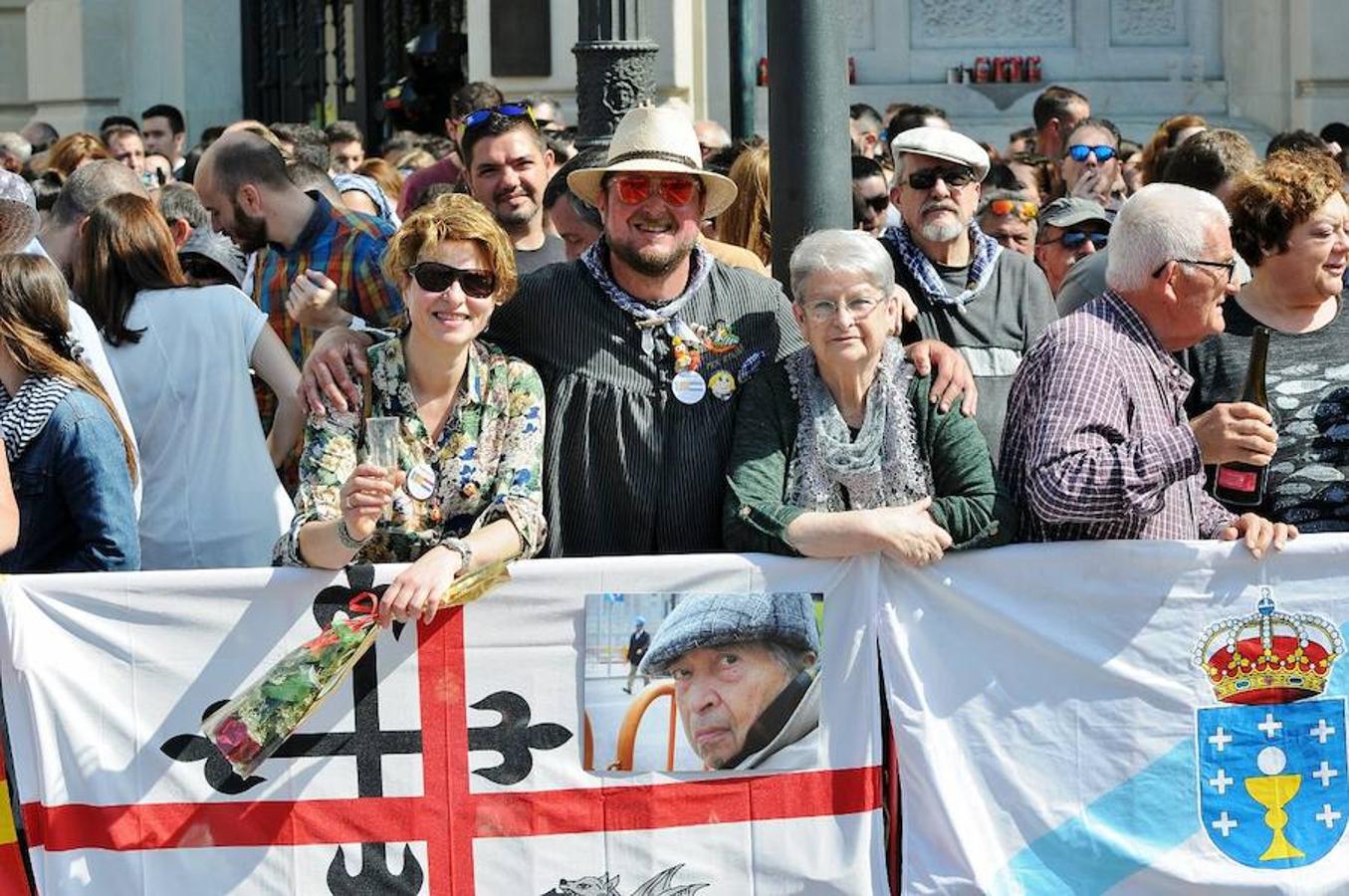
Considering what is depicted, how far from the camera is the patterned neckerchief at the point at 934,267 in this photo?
21.1 feet

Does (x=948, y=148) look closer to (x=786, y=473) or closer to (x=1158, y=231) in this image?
(x=1158, y=231)

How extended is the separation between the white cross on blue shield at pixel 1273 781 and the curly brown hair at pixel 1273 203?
1341 millimetres

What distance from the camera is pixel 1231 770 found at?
562cm

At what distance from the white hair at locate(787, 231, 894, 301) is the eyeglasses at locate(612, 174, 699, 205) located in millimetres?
477

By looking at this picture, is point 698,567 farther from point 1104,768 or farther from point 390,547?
point 1104,768

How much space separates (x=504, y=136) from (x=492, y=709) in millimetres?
2867

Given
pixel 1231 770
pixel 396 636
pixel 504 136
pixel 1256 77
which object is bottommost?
pixel 1231 770

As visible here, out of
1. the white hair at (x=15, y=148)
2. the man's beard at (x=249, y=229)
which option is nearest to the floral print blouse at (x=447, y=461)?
the man's beard at (x=249, y=229)

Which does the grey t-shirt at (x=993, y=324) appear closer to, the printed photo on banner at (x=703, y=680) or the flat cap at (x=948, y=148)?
the flat cap at (x=948, y=148)

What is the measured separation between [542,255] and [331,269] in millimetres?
726

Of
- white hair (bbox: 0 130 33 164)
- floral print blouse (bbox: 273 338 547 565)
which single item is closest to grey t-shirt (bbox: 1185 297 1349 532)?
floral print blouse (bbox: 273 338 547 565)

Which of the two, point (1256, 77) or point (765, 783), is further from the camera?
point (1256, 77)

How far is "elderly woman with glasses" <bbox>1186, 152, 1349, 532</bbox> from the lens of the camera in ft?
19.7

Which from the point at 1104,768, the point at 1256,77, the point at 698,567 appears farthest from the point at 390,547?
the point at 1256,77
